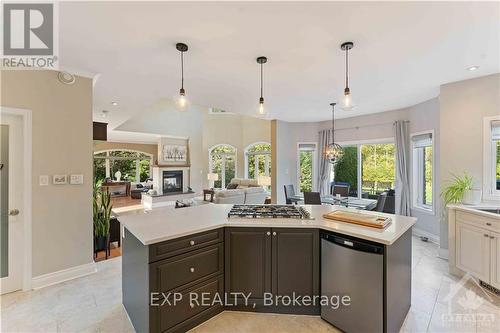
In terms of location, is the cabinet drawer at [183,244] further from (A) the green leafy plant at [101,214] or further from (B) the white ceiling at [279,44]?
(A) the green leafy plant at [101,214]

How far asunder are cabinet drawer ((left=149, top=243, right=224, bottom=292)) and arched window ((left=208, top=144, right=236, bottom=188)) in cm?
888

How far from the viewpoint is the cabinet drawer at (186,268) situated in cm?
179

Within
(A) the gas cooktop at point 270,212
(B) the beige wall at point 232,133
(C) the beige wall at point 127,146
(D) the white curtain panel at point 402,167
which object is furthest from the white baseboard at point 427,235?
(C) the beige wall at point 127,146

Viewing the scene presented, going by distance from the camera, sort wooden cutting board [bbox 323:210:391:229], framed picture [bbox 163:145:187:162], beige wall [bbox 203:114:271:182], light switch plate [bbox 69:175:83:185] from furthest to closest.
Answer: beige wall [bbox 203:114:271:182] < framed picture [bbox 163:145:187:162] < light switch plate [bbox 69:175:83:185] < wooden cutting board [bbox 323:210:391:229]

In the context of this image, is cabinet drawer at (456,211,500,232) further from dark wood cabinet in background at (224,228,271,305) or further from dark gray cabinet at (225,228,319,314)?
dark wood cabinet in background at (224,228,271,305)

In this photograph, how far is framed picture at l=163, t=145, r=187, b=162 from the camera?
9.56 meters

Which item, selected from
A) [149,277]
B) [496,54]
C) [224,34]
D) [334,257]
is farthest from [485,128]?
[149,277]

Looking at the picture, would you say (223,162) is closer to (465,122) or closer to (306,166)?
(306,166)

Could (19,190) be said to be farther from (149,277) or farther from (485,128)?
(485,128)

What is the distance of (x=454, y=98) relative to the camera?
3.45m

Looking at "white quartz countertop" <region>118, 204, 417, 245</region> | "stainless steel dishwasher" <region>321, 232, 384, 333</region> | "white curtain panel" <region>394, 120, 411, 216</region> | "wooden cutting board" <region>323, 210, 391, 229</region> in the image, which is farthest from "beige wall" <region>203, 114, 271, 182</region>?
"stainless steel dishwasher" <region>321, 232, 384, 333</region>

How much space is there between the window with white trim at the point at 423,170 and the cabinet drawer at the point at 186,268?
4.64 metres

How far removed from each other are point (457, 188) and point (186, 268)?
363 centimetres

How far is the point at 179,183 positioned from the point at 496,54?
962 cm
